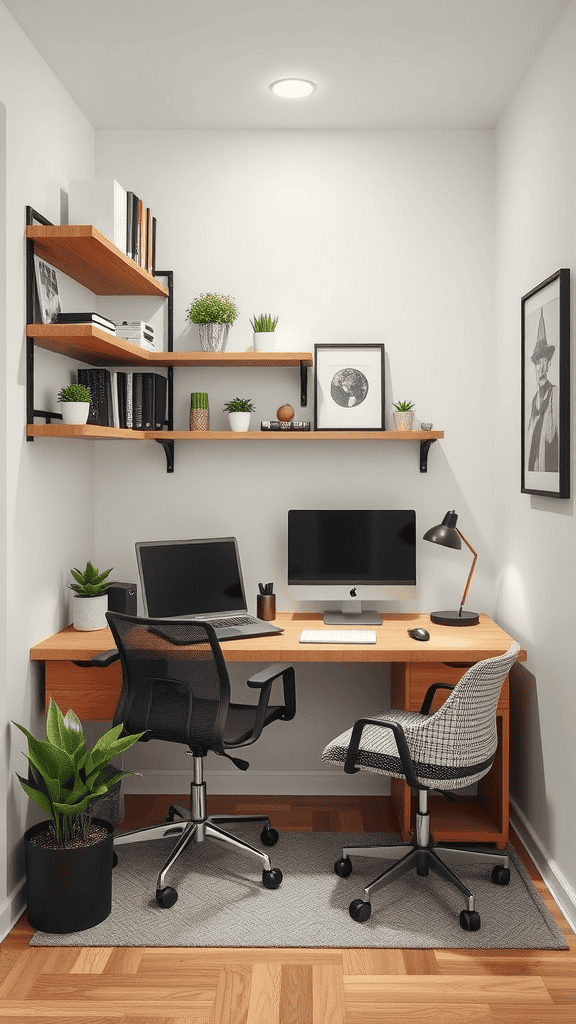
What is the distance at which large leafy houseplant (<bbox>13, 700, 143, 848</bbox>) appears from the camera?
2.46 metres

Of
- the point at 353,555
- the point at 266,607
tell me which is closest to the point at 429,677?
the point at 353,555

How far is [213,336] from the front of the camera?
3406mm

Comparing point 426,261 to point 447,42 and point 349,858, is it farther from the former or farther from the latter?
point 349,858

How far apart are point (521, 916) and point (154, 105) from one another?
3.21m

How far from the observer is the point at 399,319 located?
11.7 feet

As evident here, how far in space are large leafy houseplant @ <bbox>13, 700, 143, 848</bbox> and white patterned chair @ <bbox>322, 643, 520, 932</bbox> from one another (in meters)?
0.71

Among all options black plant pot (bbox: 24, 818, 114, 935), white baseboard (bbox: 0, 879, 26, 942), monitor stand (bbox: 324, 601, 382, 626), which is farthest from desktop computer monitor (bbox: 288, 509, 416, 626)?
white baseboard (bbox: 0, 879, 26, 942)

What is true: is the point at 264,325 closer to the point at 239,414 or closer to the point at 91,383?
the point at 239,414

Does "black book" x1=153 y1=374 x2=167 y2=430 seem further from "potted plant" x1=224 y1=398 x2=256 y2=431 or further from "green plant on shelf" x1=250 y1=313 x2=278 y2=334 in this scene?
"green plant on shelf" x1=250 y1=313 x2=278 y2=334

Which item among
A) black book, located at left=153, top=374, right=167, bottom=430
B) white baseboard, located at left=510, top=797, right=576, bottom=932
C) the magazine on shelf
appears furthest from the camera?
black book, located at left=153, top=374, right=167, bottom=430

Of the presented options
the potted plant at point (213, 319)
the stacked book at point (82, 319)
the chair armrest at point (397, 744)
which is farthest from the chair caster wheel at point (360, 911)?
the potted plant at point (213, 319)

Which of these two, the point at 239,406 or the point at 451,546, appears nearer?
the point at 451,546

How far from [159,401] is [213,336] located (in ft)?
1.14

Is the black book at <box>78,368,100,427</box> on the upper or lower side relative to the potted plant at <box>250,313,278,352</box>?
lower
